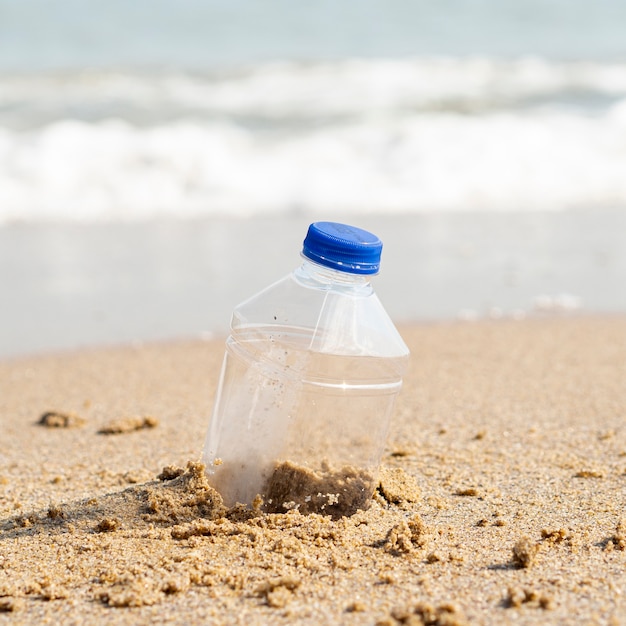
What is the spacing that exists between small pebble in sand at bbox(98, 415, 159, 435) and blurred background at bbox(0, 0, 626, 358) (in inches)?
54.8

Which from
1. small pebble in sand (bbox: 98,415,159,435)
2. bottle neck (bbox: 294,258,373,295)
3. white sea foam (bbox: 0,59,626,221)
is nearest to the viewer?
bottle neck (bbox: 294,258,373,295)

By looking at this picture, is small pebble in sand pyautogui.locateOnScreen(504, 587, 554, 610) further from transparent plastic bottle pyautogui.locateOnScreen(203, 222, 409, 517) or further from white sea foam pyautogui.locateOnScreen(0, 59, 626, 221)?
white sea foam pyautogui.locateOnScreen(0, 59, 626, 221)

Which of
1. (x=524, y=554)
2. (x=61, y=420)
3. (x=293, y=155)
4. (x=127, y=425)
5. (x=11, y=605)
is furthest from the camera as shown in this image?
(x=293, y=155)

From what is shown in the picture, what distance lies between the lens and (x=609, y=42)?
15375 millimetres

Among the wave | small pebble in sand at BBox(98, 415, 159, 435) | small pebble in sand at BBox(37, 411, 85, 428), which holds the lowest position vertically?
small pebble in sand at BBox(37, 411, 85, 428)

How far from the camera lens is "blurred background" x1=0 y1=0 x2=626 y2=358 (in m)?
5.62

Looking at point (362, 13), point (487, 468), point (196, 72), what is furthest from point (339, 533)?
point (362, 13)

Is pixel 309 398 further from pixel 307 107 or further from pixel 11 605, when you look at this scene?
pixel 307 107

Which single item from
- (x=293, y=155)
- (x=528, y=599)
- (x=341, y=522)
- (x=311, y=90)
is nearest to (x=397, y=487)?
(x=341, y=522)

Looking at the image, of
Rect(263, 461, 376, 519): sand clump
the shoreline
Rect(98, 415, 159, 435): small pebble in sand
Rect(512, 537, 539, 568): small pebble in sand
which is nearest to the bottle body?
Rect(263, 461, 376, 519): sand clump

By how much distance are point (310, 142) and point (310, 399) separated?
295 inches

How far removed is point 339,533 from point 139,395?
1.94 metres

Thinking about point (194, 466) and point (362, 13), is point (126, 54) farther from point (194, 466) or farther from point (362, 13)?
point (194, 466)

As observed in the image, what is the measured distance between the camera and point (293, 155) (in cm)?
923
